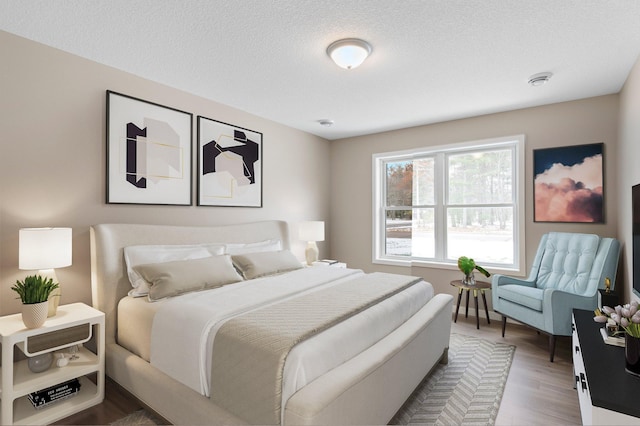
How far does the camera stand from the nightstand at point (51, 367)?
1876 millimetres

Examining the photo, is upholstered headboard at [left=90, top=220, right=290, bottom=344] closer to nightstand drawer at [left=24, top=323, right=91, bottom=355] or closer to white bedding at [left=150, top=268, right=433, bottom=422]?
nightstand drawer at [left=24, top=323, right=91, bottom=355]

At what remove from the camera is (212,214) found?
3.62 m

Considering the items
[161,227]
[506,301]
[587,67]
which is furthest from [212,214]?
[587,67]

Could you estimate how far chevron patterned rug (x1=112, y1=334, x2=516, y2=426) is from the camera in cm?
209

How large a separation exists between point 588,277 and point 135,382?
389cm

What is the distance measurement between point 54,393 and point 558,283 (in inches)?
171

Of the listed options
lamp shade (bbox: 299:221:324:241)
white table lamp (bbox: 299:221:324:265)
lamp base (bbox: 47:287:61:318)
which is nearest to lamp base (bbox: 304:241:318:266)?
white table lamp (bbox: 299:221:324:265)

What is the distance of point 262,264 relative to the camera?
3201mm

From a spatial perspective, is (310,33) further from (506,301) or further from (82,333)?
(506,301)

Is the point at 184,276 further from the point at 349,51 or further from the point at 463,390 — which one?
the point at 463,390

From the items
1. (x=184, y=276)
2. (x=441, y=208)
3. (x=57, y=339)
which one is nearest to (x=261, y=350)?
(x=184, y=276)

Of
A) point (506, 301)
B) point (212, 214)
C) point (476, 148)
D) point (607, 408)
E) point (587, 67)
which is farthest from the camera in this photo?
point (476, 148)

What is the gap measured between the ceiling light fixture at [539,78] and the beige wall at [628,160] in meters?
0.59

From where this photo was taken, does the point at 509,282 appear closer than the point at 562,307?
No
